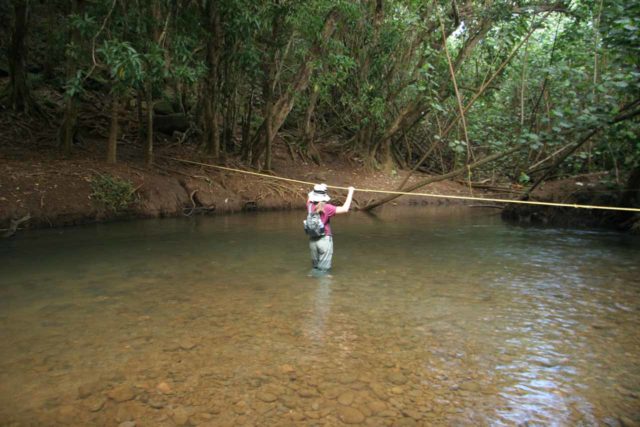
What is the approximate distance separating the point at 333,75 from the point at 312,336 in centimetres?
1087

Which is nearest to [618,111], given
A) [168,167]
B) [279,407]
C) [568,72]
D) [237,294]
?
[568,72]

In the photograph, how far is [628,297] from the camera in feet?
21.2

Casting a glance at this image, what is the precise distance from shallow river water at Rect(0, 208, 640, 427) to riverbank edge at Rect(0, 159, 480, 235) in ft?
5.68

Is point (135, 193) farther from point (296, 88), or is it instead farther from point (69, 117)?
point (296, 88)

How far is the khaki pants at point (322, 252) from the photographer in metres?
7.43

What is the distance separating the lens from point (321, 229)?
7258 mm

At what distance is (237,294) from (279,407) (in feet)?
9.37

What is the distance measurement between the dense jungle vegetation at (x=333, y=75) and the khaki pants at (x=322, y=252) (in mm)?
3994

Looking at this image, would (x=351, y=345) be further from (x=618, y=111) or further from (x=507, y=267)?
(x=618, y=111)

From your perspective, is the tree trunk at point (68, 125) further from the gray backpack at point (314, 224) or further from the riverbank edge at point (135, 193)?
the gray backpack at point (314, 224)

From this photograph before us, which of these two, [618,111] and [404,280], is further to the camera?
[618,111]

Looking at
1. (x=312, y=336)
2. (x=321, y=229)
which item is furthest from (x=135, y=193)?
(x=312, y=336)

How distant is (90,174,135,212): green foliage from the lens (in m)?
11.9

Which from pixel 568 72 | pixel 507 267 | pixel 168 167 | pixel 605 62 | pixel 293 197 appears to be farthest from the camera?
pixel 293 197
